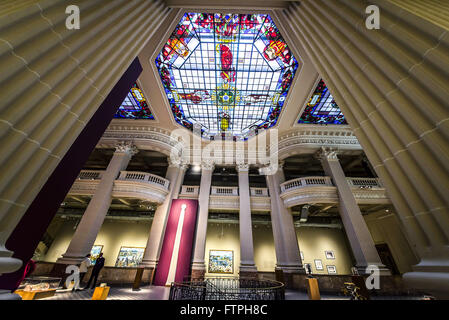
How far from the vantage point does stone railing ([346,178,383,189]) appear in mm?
9680

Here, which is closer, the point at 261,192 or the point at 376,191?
the point at 376,191

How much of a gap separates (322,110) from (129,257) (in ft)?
50.5

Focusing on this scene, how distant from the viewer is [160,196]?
396 inches

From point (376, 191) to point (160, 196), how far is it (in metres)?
11.7

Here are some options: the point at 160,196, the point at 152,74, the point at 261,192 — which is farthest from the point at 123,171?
the point at 261,192

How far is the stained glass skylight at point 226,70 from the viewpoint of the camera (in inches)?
281

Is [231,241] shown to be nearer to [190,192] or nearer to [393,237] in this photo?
[190,192]

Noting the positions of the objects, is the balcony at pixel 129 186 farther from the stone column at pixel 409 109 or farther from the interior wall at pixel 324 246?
the interior wall at pixel 324 246

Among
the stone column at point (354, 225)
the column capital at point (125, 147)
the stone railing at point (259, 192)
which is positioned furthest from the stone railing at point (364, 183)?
the column capital at point (125, 147)

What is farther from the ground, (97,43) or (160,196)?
(160,196)

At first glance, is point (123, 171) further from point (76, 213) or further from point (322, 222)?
point (322, 222)

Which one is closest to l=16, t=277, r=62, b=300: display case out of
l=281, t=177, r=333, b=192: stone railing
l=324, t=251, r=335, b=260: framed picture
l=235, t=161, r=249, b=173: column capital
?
l=235, t=161, r=249, b=173: column capital

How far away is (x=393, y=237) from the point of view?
10953mm

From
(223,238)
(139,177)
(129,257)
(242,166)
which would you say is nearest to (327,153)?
(242,166)
